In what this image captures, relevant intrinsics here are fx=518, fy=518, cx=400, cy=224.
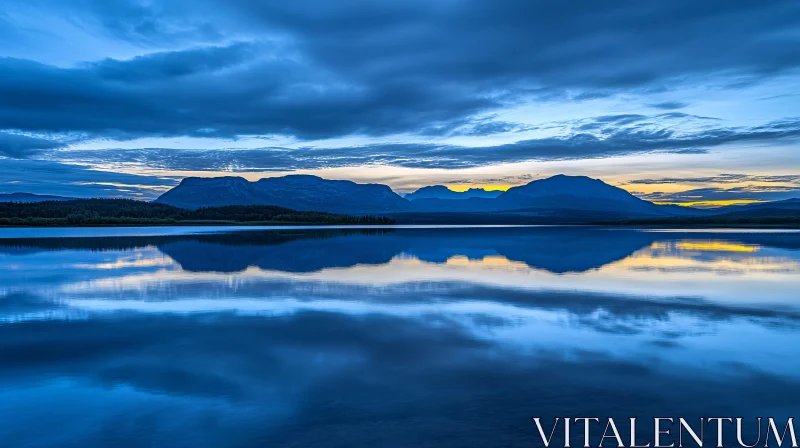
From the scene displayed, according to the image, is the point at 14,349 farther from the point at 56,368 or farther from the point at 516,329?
the point at 516,329

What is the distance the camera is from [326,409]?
724 centimetres

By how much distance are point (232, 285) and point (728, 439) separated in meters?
16.5

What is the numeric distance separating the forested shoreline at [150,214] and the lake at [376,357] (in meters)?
110

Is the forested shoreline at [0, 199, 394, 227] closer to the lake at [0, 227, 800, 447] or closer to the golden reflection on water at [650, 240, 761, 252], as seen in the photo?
the golden reflection on water at [650, 240, 761, 252]

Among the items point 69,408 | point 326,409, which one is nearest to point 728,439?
point 326,409

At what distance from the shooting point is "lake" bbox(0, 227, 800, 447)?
22.3 feet

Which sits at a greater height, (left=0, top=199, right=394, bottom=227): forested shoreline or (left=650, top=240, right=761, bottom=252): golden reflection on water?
(left=0, top=199, right=394, bottom=227): forested shoreline

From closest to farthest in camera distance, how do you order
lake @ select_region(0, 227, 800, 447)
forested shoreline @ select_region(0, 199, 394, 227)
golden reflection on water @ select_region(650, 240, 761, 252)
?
lake @ select_region(0, 227, 800, 447) < golden reflection on water @ select_region(650, 240, 761, 252) < forested shoreline @ select_region(0, 199, 394, 227)

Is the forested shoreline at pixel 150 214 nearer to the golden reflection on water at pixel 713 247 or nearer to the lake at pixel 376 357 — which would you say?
the golden reflection on water at pixel 713 247

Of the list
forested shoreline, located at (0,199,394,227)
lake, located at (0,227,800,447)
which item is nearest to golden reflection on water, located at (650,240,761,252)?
lake, located at (0,227,800,447)

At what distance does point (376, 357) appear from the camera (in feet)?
32.3

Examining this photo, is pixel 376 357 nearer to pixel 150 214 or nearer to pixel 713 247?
pixel 713 247

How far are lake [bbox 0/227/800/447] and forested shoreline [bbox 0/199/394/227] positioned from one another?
11004 centimetres

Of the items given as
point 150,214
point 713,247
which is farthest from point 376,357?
point 150,214
